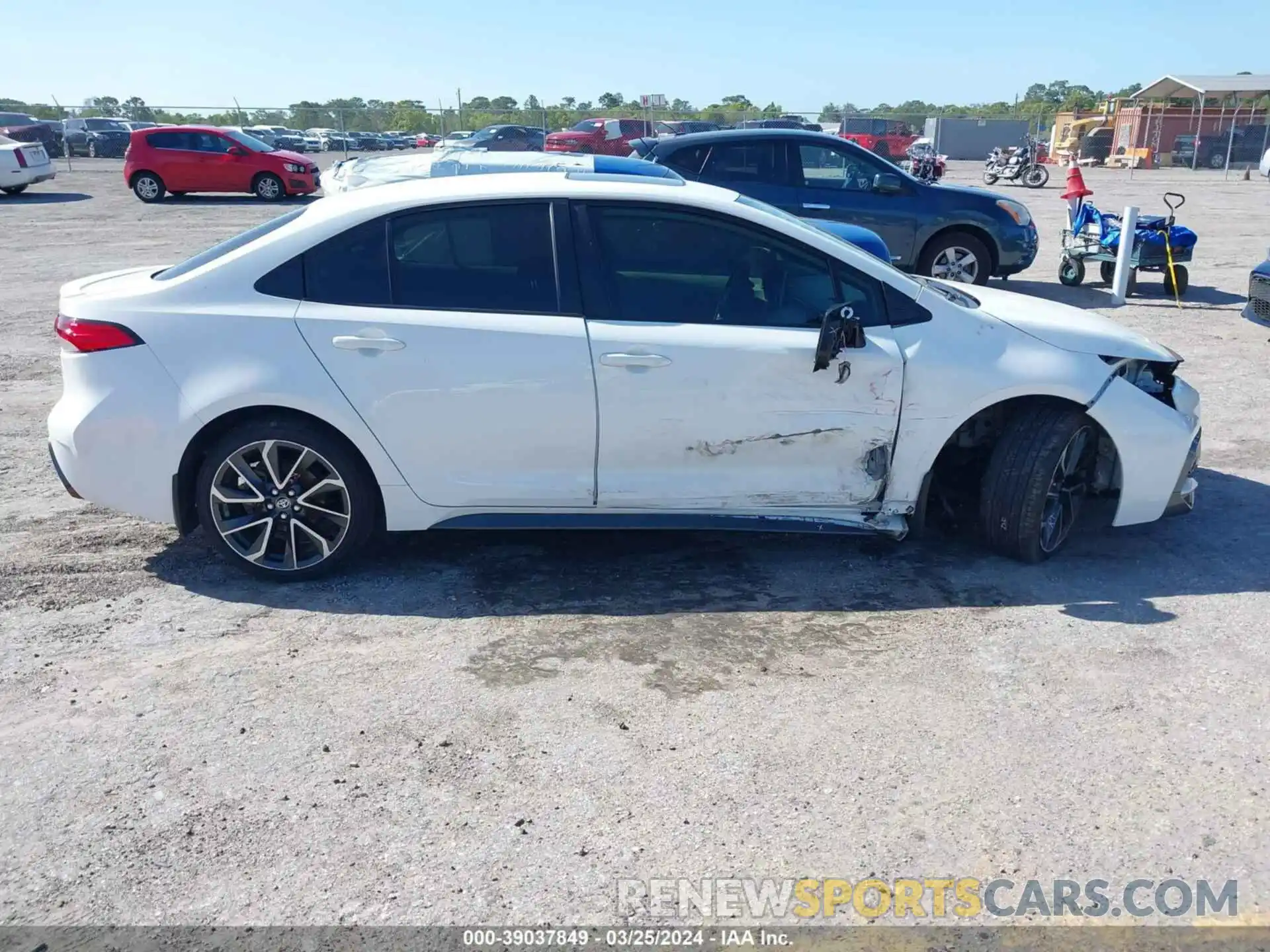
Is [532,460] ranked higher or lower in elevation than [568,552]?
higher

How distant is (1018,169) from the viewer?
3081cm

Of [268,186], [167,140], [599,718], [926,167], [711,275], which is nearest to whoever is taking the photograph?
[599,718]

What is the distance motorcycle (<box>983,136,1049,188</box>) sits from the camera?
1203 inches

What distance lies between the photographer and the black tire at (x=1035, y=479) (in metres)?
4.79

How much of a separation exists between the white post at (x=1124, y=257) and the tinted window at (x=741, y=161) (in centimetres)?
383

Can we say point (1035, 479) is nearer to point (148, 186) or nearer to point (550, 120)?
point (148, 186)

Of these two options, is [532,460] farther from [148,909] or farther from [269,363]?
[148,909]

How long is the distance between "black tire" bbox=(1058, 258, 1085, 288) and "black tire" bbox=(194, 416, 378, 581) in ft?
35.0

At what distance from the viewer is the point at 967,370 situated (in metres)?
4.70

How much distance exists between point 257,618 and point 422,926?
2036 millimetres

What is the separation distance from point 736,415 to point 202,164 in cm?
2346

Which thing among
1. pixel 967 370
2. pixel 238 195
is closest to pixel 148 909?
pixel 967 370

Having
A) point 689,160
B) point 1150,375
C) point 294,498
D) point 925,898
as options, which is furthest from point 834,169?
point 925,898

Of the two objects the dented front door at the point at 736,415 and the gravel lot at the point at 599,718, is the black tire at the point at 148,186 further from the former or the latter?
the dented front door at the point at 736,415
